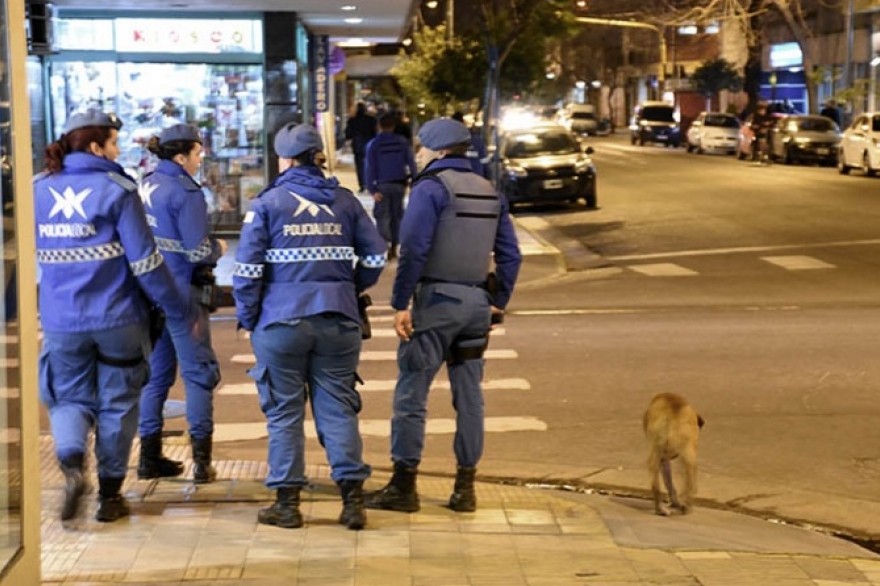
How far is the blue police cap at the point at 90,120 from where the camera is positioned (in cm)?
643

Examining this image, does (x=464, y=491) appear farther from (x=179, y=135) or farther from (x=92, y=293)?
(x=179, y=135)

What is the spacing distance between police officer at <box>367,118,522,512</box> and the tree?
60.7 meters

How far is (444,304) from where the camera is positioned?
22.3 ft

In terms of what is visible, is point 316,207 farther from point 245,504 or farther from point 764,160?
point 764,160

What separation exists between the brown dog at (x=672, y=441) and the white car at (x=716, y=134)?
39662 mm

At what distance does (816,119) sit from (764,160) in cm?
182

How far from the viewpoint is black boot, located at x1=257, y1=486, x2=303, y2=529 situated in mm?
6438

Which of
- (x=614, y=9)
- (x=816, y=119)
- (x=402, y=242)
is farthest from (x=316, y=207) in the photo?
(x=614, y=9)

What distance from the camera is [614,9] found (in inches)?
2859

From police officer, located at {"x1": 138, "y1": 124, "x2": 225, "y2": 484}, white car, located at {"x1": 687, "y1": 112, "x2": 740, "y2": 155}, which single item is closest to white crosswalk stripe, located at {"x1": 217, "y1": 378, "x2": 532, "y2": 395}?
police officer, located at {"x1": 138, "y1": 124, "x2": 225, "y2": 484}

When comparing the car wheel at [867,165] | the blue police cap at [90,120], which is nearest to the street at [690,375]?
the blue police cap at [90,120]

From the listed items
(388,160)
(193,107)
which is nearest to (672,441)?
(388,160)

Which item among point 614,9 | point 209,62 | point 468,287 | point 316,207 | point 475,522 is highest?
point 614,9

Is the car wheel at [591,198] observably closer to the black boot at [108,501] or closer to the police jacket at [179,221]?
the police jacket at [179,221]
